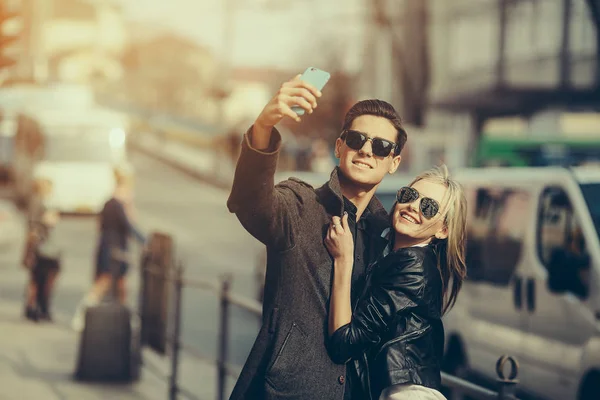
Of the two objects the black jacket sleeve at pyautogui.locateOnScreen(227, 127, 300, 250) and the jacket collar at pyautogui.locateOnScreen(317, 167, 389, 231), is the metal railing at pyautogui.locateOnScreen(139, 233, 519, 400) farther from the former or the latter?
the black jacket sleeve at pyautogui.locateOnScreen(227, 127, 300, 250)

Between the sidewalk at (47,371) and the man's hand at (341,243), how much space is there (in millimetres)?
5973

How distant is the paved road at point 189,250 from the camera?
1451cm

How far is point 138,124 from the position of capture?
2574 inches

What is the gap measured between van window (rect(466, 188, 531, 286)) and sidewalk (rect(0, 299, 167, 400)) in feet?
8.48

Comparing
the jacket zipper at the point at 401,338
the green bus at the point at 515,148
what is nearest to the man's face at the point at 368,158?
the jacket zipper at the point at 401,338

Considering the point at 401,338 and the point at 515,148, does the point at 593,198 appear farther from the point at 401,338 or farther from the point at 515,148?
the point at 515,148

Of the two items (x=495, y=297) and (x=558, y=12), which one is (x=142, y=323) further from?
(x=558, y=12)

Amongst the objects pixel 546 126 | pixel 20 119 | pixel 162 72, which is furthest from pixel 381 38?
pixel 162 72

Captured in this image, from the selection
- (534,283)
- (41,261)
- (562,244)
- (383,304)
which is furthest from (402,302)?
(41,261)

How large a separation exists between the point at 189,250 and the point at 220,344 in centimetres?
1971

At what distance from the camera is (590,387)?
7.66 metres

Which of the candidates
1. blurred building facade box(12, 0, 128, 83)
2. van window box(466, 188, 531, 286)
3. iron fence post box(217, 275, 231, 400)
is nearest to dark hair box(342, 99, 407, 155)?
iron fence post box(217, 275, 231, 400)

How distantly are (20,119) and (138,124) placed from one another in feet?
88.1

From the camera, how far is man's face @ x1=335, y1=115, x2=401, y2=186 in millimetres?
3629
